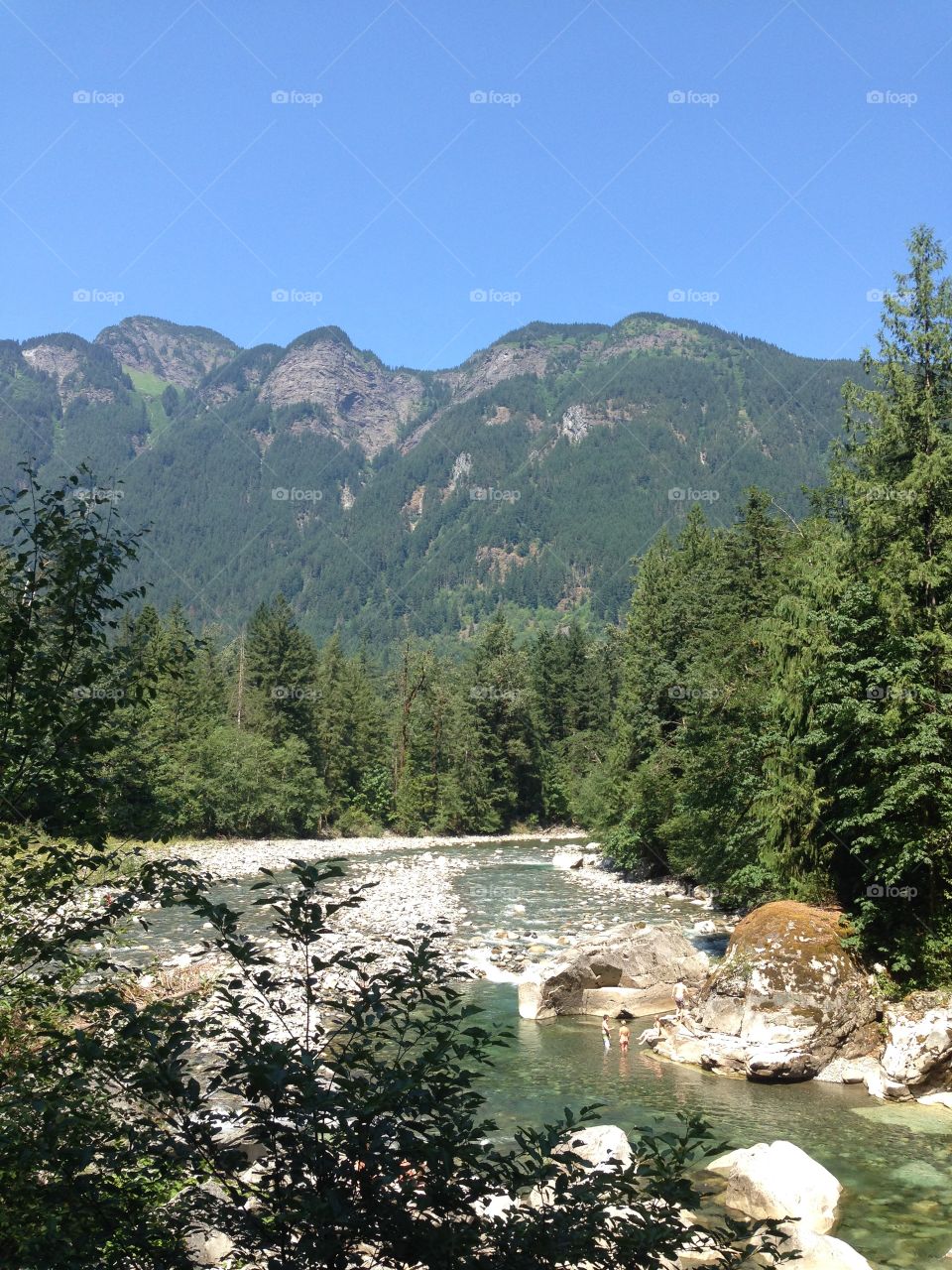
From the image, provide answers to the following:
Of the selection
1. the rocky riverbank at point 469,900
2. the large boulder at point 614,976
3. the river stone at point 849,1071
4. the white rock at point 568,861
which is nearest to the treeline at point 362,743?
the rocky riverbank at point 469,900

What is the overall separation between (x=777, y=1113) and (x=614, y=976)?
673 cm

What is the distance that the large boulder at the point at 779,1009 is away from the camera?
56.5 ft

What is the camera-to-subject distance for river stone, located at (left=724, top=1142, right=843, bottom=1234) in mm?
11578

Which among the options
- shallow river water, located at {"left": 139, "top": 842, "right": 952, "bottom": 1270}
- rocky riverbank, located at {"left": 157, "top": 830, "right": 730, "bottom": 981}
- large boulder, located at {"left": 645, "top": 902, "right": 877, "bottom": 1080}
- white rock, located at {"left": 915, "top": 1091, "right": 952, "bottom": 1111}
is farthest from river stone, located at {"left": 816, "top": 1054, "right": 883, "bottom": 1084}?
rocky riverbank, located at {"left": 157, "top": 830, "right": 730, "bottom": 981}

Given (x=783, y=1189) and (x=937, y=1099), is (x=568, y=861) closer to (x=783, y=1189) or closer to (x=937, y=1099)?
(x=937, y=1099)

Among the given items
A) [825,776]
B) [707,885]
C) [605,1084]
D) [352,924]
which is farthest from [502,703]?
[605,1084]

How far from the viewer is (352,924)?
28.6m

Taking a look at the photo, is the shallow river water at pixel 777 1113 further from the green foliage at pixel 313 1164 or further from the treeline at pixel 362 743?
the treeline at pixel 362 743

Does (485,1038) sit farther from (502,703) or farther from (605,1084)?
(502,703)

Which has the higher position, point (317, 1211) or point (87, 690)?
point (87, 690)

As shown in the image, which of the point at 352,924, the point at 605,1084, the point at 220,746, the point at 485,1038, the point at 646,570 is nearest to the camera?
the point at 485,1038

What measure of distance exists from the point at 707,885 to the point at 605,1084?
63.4 ft

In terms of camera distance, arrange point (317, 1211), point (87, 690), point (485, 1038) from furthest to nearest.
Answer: point (87, 690) < point (485, 1038) < point (317, 1211)

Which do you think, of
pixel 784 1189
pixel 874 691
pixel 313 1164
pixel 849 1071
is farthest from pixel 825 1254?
pixel 874 691
